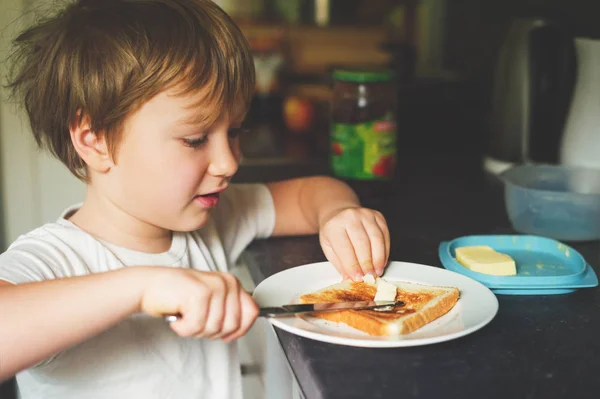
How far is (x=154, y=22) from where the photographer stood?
92cm

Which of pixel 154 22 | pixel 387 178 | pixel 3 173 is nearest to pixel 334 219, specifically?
pixel 154 22

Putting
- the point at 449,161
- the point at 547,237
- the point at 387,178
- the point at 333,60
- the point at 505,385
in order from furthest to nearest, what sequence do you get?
the point at 333,60 → the point at 449,161 → the point at 387,178 → the point at 547,237 → the point at 505,385

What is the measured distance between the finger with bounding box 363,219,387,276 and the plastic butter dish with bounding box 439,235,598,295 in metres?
0.12

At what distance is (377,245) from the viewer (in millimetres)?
1005

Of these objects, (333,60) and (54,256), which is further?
(333,60)

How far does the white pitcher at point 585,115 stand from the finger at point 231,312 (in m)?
0.92

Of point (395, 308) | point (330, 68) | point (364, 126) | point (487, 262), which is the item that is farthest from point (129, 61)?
point (330, 68)

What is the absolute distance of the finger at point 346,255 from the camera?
Answer: 38.3 inches

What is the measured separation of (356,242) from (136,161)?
1.05 feet

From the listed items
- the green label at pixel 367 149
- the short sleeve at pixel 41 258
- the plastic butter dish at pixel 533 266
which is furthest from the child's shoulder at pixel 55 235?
the green label at pixel 367 149

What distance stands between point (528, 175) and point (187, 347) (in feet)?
2.41

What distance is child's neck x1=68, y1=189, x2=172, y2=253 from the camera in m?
1.00

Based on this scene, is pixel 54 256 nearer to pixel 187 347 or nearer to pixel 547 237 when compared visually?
pixel 187 347

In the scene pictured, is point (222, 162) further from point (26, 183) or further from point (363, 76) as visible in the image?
point (26, 183)
